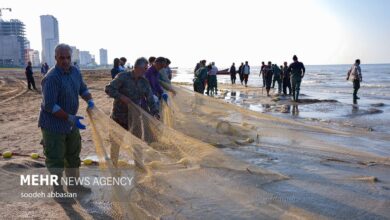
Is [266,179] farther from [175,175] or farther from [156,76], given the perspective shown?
[156,76]

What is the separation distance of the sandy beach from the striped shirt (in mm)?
799

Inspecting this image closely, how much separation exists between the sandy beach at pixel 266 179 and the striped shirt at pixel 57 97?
80 centimetres

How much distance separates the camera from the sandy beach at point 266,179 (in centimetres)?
349

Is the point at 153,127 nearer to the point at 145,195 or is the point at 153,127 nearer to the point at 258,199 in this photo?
the point at 145,195

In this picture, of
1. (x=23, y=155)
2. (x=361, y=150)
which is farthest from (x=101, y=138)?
(x=361, y=150)

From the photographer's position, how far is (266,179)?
4.19 meters

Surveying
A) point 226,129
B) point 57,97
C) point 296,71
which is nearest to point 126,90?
point 57,97

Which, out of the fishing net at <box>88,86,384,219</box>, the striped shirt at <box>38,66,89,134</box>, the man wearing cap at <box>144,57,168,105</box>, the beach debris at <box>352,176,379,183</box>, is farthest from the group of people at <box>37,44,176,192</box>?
the beach debris at <box>352,176,379,183</box>

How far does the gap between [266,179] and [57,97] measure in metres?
2.38

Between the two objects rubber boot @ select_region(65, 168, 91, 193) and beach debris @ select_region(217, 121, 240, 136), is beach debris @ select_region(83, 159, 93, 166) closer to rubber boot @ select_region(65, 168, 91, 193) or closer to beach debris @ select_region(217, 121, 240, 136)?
rubber boot @ select_region(65, 168, 91, 193)

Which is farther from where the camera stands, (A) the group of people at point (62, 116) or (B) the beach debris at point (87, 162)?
(B) the beach debris at point (87, 162)

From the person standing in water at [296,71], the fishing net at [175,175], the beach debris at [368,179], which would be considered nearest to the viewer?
the fishing net at [175,175]

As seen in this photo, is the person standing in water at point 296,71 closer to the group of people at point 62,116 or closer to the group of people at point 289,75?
the group of people at point 289,75

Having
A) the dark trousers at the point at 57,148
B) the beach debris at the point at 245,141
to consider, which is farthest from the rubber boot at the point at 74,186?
the beach debris at the point at 245,141
